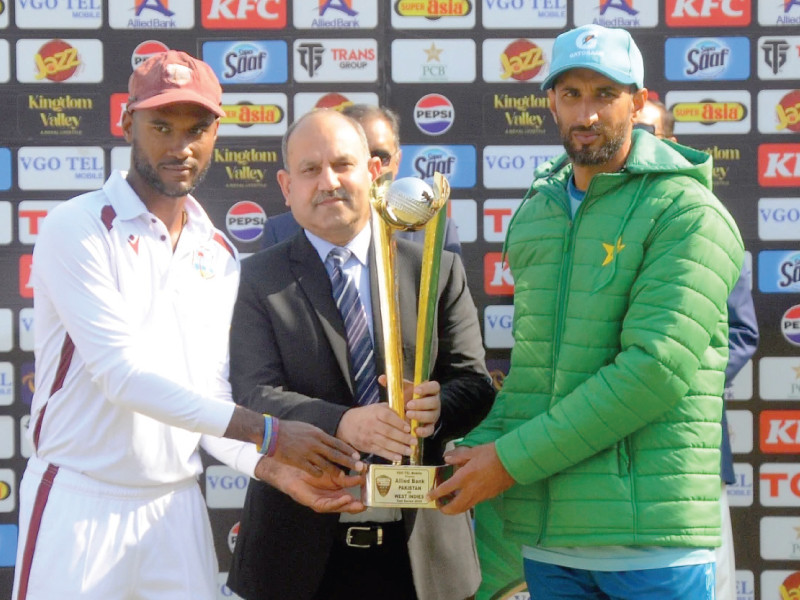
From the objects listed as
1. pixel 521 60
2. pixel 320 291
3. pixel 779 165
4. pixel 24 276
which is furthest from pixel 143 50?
pixel 779 165

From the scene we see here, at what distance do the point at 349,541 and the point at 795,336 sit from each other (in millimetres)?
2059

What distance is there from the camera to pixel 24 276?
372 centimetres

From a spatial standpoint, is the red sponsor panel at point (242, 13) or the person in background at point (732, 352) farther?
the red sponsor panel at point (242, 13)

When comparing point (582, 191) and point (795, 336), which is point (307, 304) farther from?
point (795, 336)

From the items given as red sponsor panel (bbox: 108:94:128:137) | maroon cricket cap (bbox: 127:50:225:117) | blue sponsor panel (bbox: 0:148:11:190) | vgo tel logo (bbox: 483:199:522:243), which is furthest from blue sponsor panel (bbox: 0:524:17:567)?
maroon cricket cap (bbox: 127:50:225:117)

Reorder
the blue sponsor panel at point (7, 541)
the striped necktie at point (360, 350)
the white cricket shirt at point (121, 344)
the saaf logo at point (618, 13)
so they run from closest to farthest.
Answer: the white cricket shirt at point (121, 344) → the striped necktie at point (360, 350) → the saaf logo at point (618, 13) → the blue sponsor panel at point (7, 541)

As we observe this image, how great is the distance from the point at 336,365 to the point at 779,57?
2.21 metres

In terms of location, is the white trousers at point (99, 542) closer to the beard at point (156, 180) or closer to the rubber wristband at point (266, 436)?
the rubber wristband at point (266, 436)

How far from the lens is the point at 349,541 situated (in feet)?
7.70

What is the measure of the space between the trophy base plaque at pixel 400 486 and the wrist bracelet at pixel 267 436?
22cm

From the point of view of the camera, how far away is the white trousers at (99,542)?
2082 millimetres

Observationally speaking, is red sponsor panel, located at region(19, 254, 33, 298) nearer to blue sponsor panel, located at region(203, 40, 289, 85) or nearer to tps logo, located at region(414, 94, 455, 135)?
blue sponsor panel, located at region(203, 40, 289, 85)

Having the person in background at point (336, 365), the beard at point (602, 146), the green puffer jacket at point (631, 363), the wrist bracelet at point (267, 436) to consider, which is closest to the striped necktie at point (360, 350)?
the person in background at point (336, 365)

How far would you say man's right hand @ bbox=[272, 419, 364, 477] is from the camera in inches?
85.1
